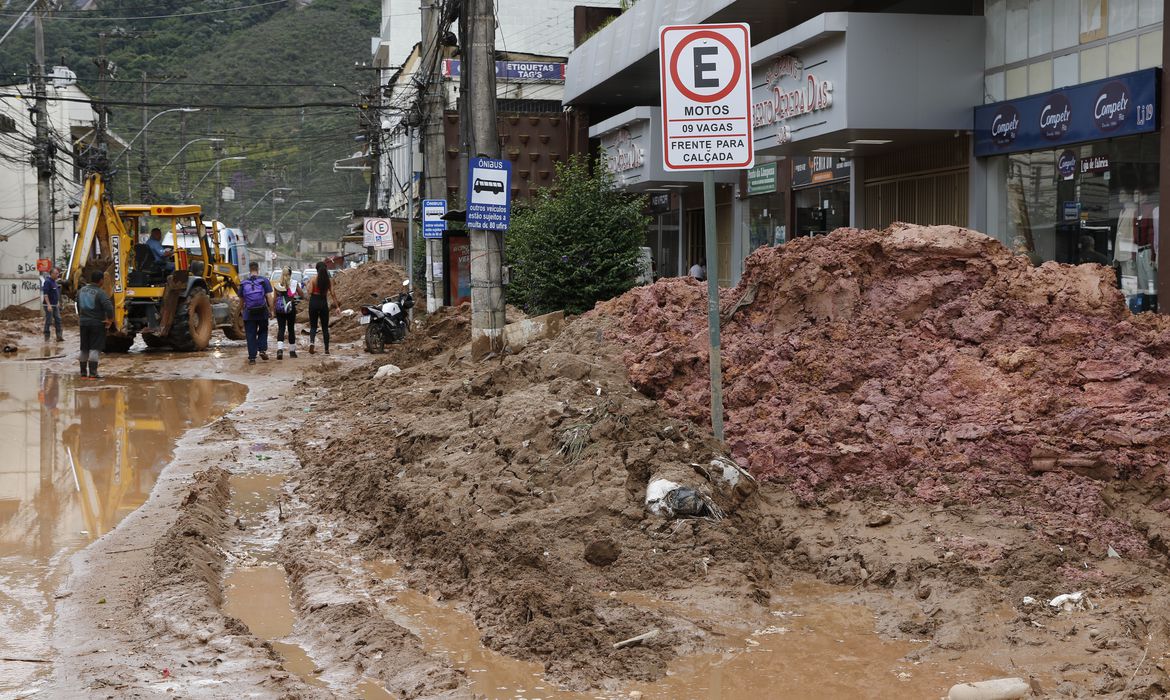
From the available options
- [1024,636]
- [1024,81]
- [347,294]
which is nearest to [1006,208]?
[1024,81]

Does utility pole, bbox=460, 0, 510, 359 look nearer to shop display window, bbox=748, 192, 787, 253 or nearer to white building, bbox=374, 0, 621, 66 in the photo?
shop display window, bbox=748, 192, 787, 253

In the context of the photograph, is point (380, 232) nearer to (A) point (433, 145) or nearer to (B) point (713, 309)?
(A) point (433, 145)

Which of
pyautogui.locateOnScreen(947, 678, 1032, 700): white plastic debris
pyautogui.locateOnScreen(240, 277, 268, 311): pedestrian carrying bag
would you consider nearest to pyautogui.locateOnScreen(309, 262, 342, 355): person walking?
pyautogui.locateOnScreen(240, 277, 268, 311): pedestrian carrying bag

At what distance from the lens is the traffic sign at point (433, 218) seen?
24719mm

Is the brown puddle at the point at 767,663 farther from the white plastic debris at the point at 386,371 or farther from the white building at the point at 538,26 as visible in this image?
the white building at the point at 538,26

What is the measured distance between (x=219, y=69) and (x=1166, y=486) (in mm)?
71684

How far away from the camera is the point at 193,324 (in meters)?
26.1

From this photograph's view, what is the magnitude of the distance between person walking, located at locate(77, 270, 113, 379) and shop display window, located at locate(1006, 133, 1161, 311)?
49.3 feet

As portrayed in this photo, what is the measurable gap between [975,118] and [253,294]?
1356cm

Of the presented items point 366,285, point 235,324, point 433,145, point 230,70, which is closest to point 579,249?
point 433,145

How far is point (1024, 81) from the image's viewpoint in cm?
1630

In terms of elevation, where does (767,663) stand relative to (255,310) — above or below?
below

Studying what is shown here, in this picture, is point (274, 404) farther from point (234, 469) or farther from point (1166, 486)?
point (1166, 486)

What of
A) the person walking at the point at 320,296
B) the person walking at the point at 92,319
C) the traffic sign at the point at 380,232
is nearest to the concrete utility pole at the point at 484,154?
the person walking at the point at 92,319
